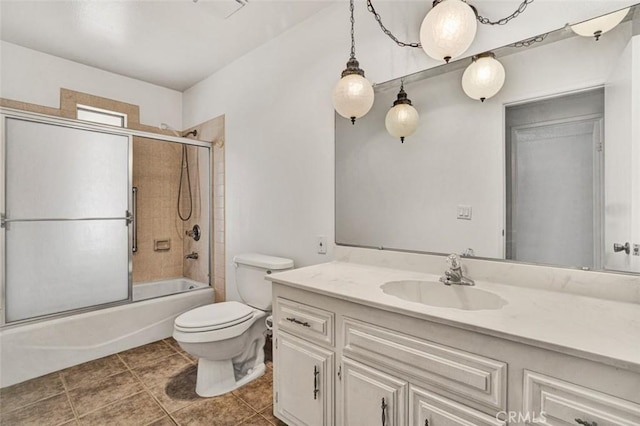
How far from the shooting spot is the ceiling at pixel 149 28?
1969 millimetres

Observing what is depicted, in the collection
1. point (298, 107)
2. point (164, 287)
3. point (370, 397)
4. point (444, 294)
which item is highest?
point (298, 107)

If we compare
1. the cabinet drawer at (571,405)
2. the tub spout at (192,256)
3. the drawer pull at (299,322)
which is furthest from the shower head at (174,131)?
the cabinet drawer at (571,405)

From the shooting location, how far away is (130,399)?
1.78 m

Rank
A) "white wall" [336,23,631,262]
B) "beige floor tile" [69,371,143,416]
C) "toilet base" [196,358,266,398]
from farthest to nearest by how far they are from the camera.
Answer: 1. "toilet base" [196,358,266,398]
2. "beige floor tile" [69,371,143,416]
3. "white wall" [336,23,631,262]

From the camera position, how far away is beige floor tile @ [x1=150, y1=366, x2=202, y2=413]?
1.73 m

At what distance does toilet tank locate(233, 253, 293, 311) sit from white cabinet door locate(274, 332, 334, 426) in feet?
2.12

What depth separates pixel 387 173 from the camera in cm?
171

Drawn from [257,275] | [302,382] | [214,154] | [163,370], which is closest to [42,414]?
[163,370]

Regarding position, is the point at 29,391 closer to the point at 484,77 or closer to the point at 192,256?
the point at 192,256

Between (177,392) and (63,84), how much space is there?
280 cm

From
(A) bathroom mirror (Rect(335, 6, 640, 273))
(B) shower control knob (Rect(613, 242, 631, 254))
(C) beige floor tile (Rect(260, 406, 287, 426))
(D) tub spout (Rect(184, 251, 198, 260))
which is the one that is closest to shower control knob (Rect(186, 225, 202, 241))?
(D) tub spout (Rect(184, 251, 198, 260))

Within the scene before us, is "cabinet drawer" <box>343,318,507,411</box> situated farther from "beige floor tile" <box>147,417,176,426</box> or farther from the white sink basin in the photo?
"beige floor tile" <box>147,417,176,426</box>

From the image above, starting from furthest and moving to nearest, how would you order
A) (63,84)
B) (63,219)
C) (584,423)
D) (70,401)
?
(63,84)
(63,219)
(70,401)
(584,423)

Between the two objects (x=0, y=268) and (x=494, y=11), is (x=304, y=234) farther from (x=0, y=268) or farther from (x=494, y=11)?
(x=0, y=268)
